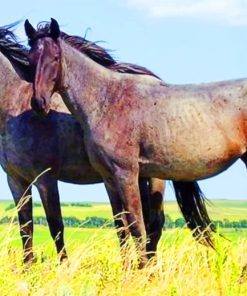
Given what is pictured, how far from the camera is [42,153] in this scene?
880 cm

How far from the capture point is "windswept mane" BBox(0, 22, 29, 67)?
9273 mm

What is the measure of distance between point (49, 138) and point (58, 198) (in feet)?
2.09

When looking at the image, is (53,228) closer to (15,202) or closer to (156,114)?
(15,202)

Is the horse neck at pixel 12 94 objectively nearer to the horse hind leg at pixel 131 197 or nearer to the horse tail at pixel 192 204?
the horse hind leg at pixel 131 197

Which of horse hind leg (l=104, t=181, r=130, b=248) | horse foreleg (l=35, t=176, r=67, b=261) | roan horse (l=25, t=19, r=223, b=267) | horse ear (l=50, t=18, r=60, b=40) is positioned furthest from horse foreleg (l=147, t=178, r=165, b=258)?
horse ear (l=50, t=18, r=60, b=40)

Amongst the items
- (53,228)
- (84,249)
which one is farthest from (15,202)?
(84,249)

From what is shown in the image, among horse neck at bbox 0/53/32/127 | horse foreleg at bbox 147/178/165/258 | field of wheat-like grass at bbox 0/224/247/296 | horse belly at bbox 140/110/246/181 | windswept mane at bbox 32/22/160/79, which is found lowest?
field of wheat-like grass at bbox 0/224/247/296

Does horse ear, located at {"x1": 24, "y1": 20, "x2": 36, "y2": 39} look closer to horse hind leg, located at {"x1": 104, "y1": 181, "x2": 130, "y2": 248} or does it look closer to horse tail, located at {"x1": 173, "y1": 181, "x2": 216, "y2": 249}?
horse hind leg, located at {"x1": 104, "y1": 181, "x2": 130, "y2": 248}

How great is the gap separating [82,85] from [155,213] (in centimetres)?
170

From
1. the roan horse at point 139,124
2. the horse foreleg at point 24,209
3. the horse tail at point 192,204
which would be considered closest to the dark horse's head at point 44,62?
the roan horse at point 139,124

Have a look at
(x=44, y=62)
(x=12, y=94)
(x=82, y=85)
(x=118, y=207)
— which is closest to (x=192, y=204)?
(x=118, y=207)

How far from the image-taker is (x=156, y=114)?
Answer: 802cm

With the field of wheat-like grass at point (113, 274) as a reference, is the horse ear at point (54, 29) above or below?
above

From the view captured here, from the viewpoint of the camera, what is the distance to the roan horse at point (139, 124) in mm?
7934
